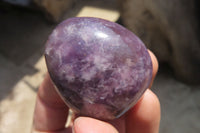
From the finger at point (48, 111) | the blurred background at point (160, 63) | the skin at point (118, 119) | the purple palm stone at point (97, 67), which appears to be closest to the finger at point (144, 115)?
the skin at point (118, 119)

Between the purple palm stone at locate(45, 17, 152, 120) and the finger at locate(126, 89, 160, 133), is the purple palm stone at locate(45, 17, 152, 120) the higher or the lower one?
the higher one

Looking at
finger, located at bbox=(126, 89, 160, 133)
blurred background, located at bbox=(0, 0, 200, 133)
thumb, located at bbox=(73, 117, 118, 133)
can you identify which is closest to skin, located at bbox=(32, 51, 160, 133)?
finger, located at bbox=(126, 89, 160, 133)

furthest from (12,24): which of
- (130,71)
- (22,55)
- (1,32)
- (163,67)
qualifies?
(130,71)

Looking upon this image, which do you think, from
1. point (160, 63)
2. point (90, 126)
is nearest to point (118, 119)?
point (90, 126)

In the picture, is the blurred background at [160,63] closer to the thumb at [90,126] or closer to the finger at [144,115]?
the finger at [144,115]

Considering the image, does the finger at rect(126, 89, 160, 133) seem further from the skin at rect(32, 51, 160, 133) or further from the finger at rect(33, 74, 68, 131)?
the finger at rect(33, 74, 68, 131)

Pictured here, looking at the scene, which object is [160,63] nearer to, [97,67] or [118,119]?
[118,119]
